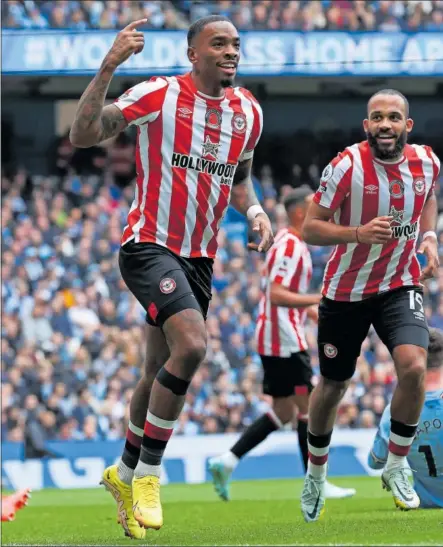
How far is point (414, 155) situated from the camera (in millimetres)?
7578

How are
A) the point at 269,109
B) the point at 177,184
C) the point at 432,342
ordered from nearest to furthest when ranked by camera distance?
the point at 177,184, the point at 432,342, the point at 269,109

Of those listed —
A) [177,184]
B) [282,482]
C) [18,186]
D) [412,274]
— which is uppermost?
[177,184]

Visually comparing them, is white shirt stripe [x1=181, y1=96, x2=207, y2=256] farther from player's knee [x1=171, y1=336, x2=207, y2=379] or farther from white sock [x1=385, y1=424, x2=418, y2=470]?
white sock [x1=385, y1=424, x2=418, y2=470]

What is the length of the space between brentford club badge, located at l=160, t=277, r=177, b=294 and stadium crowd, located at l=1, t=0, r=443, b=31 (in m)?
16.3

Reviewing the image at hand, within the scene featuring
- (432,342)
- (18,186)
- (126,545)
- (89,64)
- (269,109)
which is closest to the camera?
(126,545)

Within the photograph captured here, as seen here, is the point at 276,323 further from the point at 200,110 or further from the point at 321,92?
the point at 321,92

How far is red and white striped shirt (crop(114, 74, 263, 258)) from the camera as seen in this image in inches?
267

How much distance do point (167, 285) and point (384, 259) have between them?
169cm

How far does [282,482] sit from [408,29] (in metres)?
10.6

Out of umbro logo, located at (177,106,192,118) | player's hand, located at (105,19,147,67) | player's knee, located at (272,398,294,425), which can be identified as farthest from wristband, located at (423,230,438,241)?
player's knee, located at (272,398,294,425)

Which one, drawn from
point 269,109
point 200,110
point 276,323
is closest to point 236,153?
point 200,110

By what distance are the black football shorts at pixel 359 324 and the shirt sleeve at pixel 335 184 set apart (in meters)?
0.64

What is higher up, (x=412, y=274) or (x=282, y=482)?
(x=412, y=274)

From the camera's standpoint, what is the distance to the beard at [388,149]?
742cm
